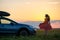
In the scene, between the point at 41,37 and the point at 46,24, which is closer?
the point at 41,37

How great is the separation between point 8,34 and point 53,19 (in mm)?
3389

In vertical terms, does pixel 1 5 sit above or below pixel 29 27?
above

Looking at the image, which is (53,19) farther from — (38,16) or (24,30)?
(24,30)

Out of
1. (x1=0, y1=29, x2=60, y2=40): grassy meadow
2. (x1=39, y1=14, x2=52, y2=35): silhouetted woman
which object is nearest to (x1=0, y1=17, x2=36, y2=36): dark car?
(x1=0, y1=29, x2=60, y2=40): grassy meadow

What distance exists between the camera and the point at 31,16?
19.1 metres

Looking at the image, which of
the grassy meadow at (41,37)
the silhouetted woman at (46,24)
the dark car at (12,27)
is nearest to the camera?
the grassy meadow at (41,37)

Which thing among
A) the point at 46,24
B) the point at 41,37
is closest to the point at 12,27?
the point at 41,37

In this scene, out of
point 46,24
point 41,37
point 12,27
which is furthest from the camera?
point 46,24

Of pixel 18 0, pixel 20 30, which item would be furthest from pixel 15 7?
pixel 20 30

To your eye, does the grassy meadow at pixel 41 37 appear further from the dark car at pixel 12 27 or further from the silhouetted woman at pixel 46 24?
the silhouetted woman at pixel 46 24

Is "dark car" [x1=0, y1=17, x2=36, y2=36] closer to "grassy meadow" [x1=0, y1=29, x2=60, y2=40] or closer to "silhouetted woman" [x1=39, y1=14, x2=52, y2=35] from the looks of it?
"grassy meadow" [x1=0, y1=29, x2=60, y2=40]

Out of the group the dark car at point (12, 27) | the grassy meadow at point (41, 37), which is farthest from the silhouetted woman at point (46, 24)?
the dark car at point (12, 27)

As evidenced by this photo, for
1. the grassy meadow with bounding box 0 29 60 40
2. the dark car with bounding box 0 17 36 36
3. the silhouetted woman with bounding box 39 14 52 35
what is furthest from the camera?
the silhouetted woman with bounding box 39 14 52 35

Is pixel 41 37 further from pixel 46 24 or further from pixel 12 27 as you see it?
pixel 12 27
